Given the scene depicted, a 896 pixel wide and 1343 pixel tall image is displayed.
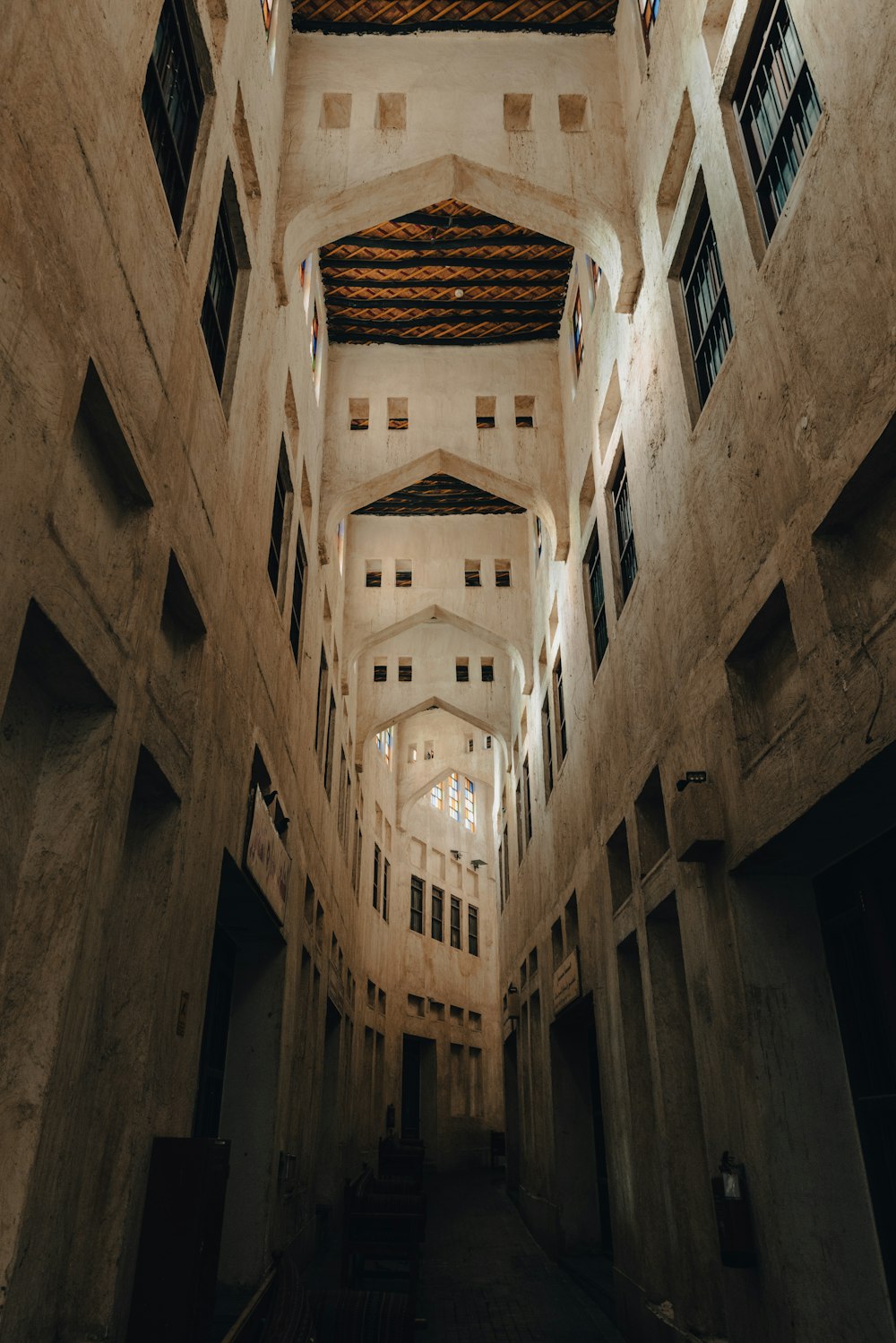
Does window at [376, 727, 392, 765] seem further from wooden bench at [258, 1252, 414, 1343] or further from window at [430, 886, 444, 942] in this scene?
wooden bench at [258, 1252, 414, 1343]

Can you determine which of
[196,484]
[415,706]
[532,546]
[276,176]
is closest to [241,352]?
[196,484]

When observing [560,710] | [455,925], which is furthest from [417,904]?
[560,710]

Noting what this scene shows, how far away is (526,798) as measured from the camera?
60.3ft

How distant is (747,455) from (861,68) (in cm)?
219

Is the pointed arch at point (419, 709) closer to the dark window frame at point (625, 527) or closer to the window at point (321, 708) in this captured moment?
the window at point (321, 708)

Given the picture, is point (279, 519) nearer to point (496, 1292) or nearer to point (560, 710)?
point (560, 710)

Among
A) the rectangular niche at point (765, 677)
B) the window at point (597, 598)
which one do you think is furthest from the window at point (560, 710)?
the rectangular niche at point (765, 677)

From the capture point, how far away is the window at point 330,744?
1526cm

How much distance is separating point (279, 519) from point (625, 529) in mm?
3922

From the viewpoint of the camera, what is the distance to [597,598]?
12.1 metres

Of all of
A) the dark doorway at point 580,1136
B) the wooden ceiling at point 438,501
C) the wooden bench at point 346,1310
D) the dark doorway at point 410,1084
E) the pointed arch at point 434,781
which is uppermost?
the wooden ceiling at point 438,501

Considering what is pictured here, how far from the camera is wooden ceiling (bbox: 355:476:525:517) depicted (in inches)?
728

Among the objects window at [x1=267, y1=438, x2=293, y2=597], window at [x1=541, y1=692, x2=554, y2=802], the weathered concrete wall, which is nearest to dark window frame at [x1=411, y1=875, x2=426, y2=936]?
window at [x1=541, y1=692, x2=554, y2=802]

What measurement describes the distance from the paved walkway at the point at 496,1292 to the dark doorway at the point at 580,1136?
0.63 m
